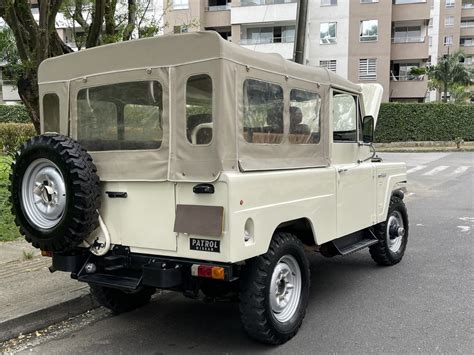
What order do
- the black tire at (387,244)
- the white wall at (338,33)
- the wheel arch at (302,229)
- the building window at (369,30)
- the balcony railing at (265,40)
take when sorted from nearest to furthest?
the wheel arch at (302,229) → the black tire at (387,244) → the building window at (369,30) → the white wall at (338,33) → the balcony railing at (265,40)

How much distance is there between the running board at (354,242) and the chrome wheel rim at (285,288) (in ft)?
2.90

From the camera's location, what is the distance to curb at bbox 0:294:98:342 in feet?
14.5

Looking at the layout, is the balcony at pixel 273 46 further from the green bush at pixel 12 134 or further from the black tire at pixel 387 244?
the black tire at pixel 387 244

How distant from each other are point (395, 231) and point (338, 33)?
35085 mm

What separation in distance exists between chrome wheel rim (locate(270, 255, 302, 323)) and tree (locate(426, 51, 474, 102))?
4208 cm

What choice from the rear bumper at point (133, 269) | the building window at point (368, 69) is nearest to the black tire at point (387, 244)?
the rear bumper at point (133, 269)

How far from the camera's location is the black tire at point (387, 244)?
6.30 metres

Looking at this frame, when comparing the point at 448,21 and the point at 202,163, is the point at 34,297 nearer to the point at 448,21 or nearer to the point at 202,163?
the point at 202,163

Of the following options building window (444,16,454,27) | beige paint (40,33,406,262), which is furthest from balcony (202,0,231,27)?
building window (444,16,454,27)

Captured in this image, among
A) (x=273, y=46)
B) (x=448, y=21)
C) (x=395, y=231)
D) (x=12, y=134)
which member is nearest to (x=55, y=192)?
(x=395, y=231)

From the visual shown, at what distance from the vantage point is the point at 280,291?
14.1 ft

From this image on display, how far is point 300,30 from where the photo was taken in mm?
10453

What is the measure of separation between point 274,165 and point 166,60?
1232 mm

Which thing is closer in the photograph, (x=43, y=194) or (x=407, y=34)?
(x=43, y=194)
